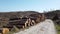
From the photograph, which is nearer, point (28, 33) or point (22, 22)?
point (28, 33)

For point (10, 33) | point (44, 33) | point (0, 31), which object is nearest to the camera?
point (0, 31)

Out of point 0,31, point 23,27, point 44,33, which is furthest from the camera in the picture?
point 23,27

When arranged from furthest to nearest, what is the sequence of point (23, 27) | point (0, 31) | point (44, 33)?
1. point (23, 27)
2. point (44, 33)
3. point (0, 31)

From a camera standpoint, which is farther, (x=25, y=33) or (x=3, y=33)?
(x=25, y=33)

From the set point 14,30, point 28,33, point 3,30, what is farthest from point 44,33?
point 3,30

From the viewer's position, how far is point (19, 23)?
1691 cm

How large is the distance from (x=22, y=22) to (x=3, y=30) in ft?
14.7

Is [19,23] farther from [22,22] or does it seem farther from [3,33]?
[3,33]

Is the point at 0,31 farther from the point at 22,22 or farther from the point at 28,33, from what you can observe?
the point at 22,22

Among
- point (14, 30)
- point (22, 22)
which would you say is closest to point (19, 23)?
point (22, 22)

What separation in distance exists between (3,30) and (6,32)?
74 cm

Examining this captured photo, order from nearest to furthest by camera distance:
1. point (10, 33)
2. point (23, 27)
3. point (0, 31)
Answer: point (0, 31)
point (10, 33)
point (23, 27)

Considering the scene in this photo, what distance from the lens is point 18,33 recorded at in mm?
13758

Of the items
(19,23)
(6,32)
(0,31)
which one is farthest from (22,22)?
(0,31)
